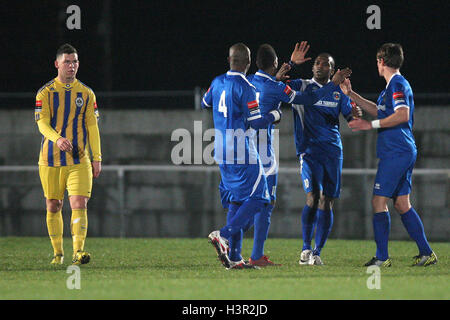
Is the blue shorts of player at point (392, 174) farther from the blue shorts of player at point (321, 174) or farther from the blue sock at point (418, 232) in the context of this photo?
the blue shorts of player at point (321, 174)

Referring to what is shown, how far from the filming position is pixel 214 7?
1795 cm

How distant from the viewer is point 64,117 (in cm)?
862

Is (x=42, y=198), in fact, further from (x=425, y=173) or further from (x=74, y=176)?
(x=425, y=173)

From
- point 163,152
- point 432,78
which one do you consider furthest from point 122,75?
point 432,78

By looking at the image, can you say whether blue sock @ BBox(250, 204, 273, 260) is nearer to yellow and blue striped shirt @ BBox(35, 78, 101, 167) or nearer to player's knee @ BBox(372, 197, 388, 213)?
player's knee @ BBox(372, 197, 388, 213)

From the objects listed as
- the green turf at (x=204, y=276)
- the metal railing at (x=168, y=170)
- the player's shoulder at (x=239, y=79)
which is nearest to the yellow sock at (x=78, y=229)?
the green turf at (x=204, y=276)

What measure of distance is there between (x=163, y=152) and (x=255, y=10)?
5.15 metres

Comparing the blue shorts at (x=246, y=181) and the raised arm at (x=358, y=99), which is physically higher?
the raised arm at (x=358, y=99)

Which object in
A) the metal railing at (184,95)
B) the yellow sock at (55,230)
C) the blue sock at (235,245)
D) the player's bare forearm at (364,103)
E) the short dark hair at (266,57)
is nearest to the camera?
the blue sock at (235,245)

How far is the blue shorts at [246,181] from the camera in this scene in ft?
25.6

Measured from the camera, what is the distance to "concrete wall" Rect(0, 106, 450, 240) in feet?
40.2

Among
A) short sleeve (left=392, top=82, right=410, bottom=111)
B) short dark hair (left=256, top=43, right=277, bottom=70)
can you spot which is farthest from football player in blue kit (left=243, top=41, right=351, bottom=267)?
short sleeve (left=392, top=82, right=410, bottom=111)

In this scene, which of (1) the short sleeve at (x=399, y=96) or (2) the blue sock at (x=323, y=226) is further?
(2) the blue sock at (x=323, y=226)

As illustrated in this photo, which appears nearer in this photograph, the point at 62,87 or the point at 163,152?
the point at 62,87
